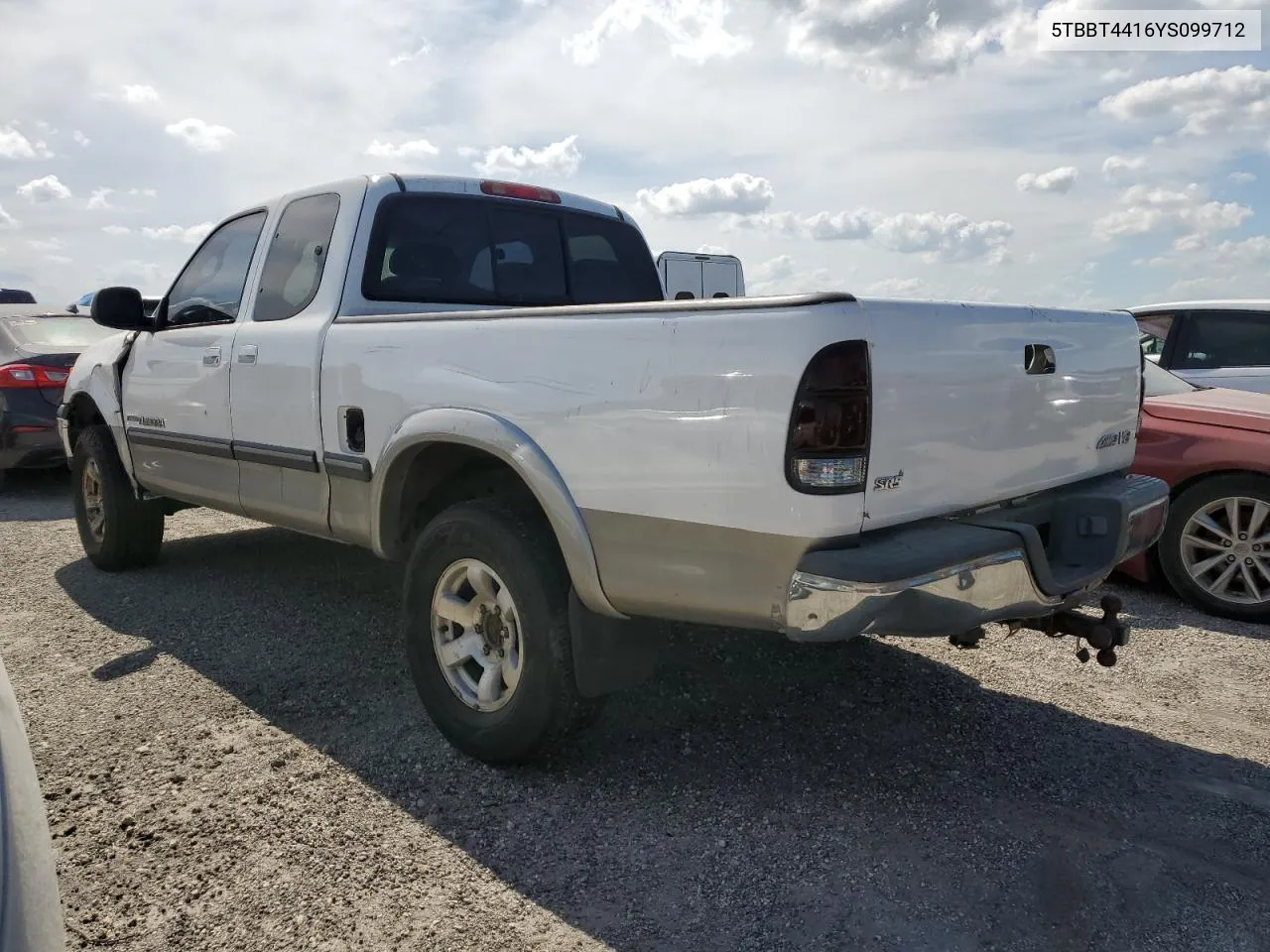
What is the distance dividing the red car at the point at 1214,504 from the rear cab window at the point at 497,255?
112 inches

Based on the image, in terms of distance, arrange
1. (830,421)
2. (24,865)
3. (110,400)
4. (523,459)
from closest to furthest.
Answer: (24,865), (830,421), (523,459), (110,400)

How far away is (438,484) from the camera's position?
3.45 metres

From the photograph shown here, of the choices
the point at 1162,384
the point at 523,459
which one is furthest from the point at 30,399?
the point at 1162,384

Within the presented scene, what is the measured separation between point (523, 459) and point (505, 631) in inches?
23.8

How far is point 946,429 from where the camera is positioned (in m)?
2.60

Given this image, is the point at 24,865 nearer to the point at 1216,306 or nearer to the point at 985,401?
the point at 985,401

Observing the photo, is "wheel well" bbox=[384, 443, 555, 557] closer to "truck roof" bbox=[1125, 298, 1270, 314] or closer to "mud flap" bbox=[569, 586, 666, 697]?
"mud flap" bbox=[569, 586, 666, 697]

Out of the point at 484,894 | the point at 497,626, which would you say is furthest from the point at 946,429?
the point at 484,894

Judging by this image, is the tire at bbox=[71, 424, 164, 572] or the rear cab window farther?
the tire at bbox=[71, 424, 164, 572]

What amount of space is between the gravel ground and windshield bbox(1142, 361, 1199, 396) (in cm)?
163

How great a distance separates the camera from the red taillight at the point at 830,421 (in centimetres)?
229

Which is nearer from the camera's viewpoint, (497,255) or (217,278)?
(497,255)

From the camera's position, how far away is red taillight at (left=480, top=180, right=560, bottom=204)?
167 inches

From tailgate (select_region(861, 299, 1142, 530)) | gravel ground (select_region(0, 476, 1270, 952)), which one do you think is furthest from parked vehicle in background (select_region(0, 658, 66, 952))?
tailgate (select_region(861, 299, 1142, 530))
